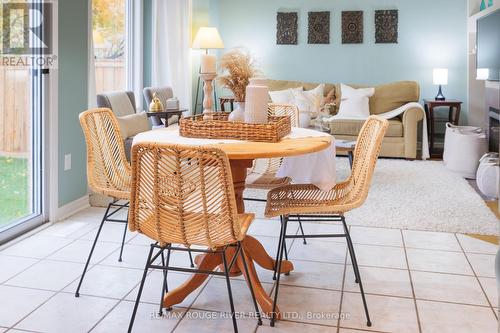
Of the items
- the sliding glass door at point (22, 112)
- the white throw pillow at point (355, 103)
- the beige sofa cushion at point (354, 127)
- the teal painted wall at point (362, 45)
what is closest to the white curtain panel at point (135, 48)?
the teal painted wall at point (362, 45)

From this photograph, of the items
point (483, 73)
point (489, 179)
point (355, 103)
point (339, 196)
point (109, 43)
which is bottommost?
point (489, 179)

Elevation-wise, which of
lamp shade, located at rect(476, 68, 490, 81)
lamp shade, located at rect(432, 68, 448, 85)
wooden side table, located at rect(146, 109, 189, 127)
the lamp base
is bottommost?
wooden side table, located at rect(146, 109, 189, 127)

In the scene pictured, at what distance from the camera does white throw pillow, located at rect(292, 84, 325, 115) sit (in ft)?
21.6

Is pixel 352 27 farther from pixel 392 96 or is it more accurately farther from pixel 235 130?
pixel 235 130

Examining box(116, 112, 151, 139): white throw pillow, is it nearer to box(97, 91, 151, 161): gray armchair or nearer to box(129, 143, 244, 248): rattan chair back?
box(97, 91, 151, 161): gray armchair

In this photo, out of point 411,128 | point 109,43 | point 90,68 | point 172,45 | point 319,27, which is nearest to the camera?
point 90,68

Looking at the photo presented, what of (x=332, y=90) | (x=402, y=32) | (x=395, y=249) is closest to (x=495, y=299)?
(x=395, y=249)

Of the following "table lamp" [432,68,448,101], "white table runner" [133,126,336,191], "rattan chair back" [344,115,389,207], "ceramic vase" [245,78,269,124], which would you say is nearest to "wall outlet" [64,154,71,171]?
"white table runner" [133,126,336,191]

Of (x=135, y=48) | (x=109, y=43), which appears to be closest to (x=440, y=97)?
(x=135, y=48)

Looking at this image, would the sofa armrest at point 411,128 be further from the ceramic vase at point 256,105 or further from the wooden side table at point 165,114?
the ceramic vase at point 256,105

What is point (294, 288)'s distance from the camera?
261cm

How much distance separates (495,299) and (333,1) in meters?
5.65

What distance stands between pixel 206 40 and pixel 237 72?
4.16m

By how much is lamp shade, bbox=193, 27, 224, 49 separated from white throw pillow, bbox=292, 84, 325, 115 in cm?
114
